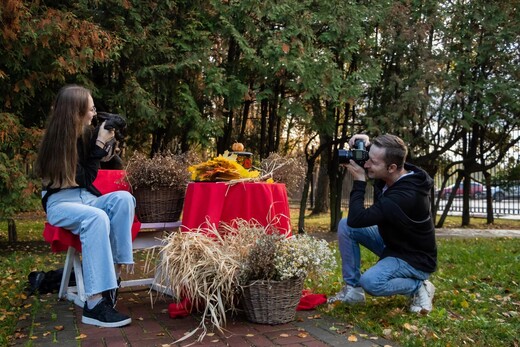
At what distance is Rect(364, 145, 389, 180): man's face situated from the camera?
146 inches

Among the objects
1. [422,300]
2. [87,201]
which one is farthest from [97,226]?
[422,300]

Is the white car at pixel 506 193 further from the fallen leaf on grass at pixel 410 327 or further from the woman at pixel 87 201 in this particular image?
the woman at pixel 87 201

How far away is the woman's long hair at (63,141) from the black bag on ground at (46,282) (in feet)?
4.27

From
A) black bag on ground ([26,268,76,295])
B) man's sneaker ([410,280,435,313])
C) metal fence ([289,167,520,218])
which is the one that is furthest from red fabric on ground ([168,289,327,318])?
metal fence ([289,167,520,218])

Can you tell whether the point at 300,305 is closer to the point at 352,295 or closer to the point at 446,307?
the point at 352,295

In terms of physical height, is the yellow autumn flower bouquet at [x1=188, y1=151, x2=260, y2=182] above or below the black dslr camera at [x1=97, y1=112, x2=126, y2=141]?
below

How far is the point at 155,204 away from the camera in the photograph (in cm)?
426

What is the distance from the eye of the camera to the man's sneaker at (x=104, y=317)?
345 centimetres

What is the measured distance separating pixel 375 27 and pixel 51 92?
5802 mm

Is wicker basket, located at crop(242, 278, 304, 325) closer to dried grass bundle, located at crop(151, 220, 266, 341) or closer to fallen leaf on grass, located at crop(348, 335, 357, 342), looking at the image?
dried grass bundle, located at crop(151, 220, 266, 341)

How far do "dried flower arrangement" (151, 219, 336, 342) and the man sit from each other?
358mm

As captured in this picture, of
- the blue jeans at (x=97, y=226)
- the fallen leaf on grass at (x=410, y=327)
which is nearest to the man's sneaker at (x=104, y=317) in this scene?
the blue jeans at (x=97, y=226)

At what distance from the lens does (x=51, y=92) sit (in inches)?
299

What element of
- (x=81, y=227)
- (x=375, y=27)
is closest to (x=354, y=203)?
(x=81, y=227)
